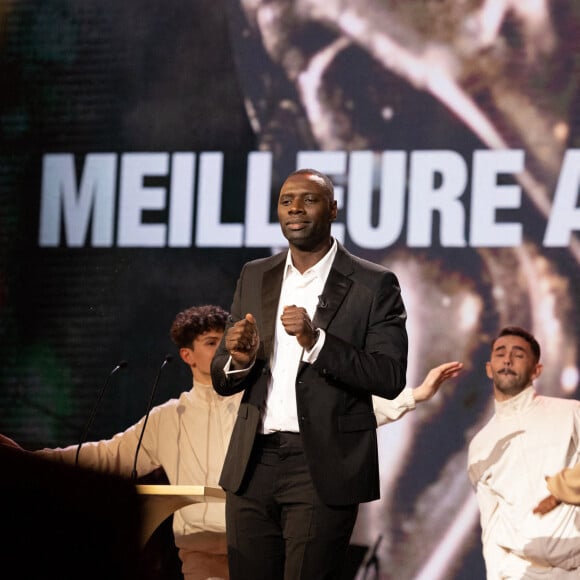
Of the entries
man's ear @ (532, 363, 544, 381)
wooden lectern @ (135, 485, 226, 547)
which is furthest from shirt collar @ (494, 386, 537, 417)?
wooden lectern @ (135, 485, 226, 547)

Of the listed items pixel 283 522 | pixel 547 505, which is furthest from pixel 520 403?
pixel 283 522

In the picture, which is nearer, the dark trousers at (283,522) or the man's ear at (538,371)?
the dark trousers at (283,522)

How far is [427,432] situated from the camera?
214 inches

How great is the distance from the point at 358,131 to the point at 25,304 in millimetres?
2154

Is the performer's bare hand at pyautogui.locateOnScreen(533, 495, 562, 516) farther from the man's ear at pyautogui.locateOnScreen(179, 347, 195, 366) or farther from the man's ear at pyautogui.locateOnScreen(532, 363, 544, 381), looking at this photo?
the man's ear at pyautogui.locateOnScreen(179, 347, 195, 366)

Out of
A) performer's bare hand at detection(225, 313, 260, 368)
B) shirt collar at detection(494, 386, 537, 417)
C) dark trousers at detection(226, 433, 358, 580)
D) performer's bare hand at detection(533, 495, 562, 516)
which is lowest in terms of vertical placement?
performer's bare hand at detection(533, 495, 562, 516)

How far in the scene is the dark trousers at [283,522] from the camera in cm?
250

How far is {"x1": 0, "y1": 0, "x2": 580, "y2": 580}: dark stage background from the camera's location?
213 inches

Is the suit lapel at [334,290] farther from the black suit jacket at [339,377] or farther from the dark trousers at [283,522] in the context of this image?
the dark trousers at [283,522]

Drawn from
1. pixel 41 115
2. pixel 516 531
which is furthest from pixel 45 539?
pixel 41 115

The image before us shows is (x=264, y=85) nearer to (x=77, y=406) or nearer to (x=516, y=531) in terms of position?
(x=77, y=406)

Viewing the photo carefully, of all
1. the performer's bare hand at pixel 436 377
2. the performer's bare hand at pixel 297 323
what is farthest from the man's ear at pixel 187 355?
the performer's bare hand at pixel 297 323

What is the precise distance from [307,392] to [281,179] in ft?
11.1

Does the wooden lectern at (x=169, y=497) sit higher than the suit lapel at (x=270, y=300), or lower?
lower
